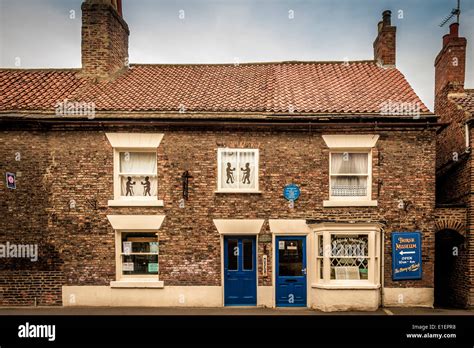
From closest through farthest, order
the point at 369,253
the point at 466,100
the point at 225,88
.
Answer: the point at 369,253 → the point at 466,100 → the point at 225,88

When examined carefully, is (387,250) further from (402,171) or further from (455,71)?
(455,71)

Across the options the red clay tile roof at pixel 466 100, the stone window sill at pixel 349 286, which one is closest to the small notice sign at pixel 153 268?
the stone window sill at pixel 349 286

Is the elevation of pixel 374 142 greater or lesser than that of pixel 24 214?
greater

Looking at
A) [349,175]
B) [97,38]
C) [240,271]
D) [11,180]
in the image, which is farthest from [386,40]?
[11,180]

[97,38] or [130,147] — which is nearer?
[130,147]

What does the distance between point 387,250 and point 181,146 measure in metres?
7.49

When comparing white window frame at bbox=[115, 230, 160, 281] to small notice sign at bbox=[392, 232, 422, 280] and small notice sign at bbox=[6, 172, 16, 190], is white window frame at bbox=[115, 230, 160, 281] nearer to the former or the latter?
small notice sign at bbox=[6, 172, 16, 190]

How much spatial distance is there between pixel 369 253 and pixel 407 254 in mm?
1228

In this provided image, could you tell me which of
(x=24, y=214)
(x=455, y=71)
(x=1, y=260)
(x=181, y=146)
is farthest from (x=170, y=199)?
(x=455, y=71)

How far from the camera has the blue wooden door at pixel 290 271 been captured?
1048 cm

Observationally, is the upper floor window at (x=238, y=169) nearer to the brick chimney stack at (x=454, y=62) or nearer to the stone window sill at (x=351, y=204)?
the stone window sill at (x=351, y=204)

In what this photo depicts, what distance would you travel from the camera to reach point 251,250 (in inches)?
418

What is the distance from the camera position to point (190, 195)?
34.5ft

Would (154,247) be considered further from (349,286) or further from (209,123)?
(349,286)
